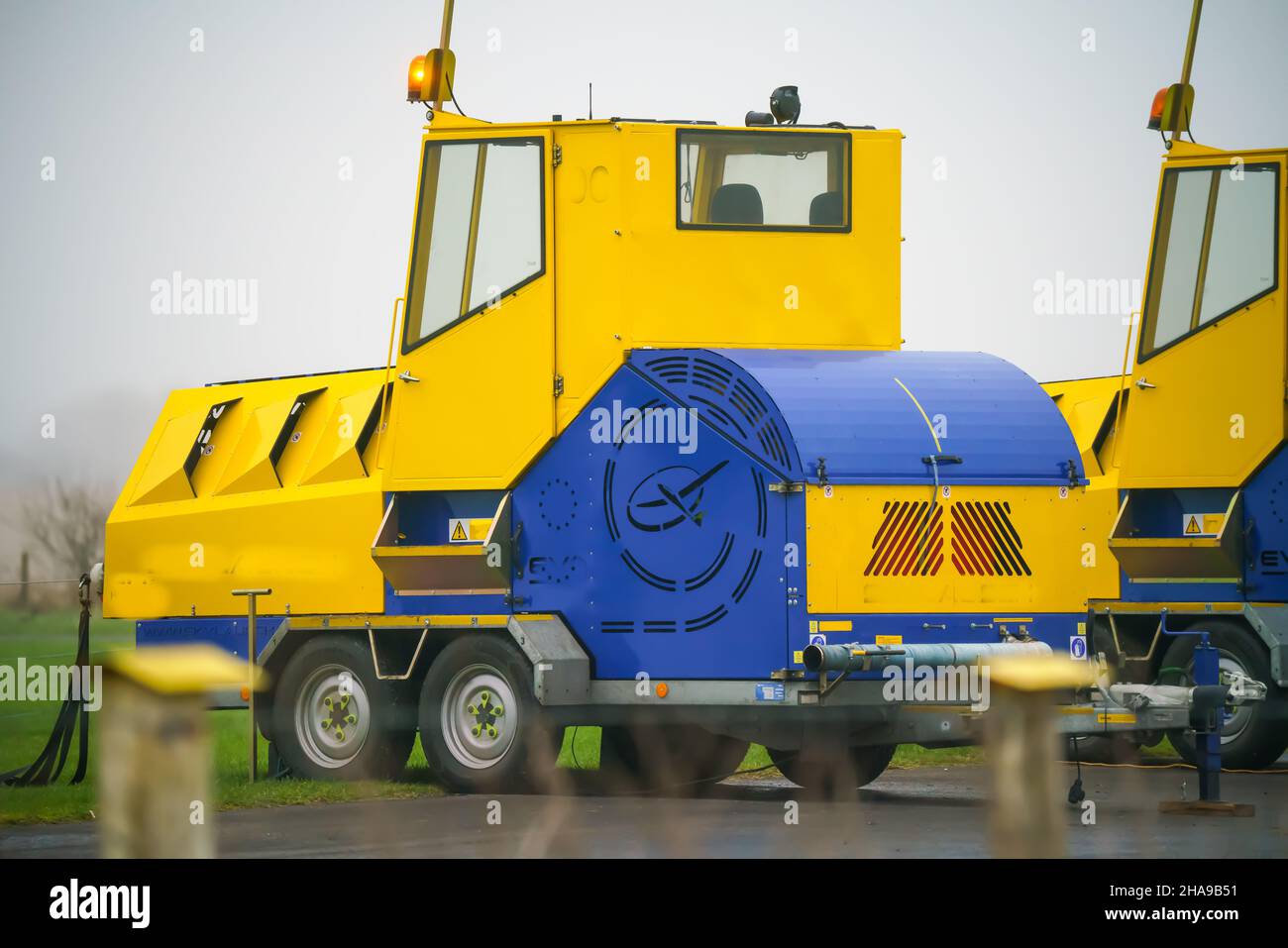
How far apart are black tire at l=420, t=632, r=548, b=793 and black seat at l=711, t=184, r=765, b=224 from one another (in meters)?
3.34

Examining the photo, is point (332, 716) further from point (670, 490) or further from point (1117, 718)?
point (1117, 718)

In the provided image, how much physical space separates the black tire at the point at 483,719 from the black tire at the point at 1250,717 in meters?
5.47

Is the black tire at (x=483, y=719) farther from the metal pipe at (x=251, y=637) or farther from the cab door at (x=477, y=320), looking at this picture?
the metal pipe at (x=251, y=637)

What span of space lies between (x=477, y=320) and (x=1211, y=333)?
6049 mm

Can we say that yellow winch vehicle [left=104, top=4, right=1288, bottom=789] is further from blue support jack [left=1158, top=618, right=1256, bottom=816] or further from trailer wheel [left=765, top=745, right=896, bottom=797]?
blue support jack [left=1158, top=618, right=1256, bottom=816]

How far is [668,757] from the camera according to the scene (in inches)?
656

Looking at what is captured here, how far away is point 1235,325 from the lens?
719 inches

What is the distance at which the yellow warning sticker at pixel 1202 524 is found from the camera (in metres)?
18.4

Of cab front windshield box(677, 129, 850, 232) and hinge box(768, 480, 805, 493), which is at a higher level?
cab front windshield box(677, 129, 850, 232)

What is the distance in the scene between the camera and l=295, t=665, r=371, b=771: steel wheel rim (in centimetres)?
1686

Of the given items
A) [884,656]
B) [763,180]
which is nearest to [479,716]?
[884,656]

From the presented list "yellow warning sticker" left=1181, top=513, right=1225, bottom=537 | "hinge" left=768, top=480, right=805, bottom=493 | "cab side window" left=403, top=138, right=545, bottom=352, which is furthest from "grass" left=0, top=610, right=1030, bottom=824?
"cab side window" left=403, top=138, right=545, bottom=352
